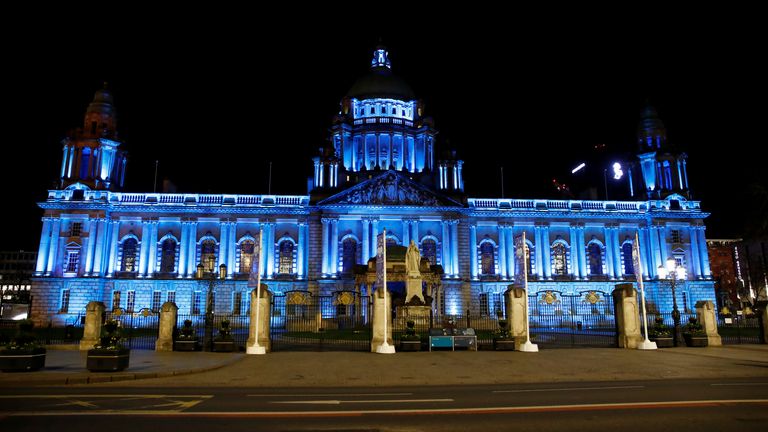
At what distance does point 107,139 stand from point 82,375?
47.9 meters

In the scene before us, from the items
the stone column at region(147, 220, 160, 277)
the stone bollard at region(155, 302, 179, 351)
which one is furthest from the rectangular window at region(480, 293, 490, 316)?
the stone bollard at region(155, 302, 179, 351)

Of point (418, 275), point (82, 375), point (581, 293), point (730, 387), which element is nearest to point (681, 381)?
point (730, 387)

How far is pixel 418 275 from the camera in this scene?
1491 inches

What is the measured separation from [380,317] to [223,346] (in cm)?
737

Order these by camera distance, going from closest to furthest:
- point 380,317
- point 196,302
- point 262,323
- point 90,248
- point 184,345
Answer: point 262,323 → point 380,317 → point 184,345 → point 90,248 → point 196,302

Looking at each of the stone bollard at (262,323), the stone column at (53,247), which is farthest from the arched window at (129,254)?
the stone bollard at (262,323)

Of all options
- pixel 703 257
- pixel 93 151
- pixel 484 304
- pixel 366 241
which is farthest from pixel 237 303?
pixel 703 257

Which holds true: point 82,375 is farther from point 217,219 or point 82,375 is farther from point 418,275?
point 217,219

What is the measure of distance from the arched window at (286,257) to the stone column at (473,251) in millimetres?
18851

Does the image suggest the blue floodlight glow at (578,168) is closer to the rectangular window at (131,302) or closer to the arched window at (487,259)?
the arched window at (487,259)

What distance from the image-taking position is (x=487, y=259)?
6116 centimetres

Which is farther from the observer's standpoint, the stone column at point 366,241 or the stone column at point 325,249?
the stone column at point 366,241

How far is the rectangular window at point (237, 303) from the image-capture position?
56500 mm
